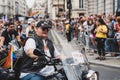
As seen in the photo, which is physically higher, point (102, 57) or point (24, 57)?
point (24, 57)

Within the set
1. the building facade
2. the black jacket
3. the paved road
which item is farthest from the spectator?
the building facade

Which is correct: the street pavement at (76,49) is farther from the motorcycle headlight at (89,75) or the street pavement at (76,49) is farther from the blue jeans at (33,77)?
the blue jeans at (33,77)

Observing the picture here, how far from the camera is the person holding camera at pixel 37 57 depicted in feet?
20.5

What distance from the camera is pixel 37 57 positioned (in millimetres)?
6246

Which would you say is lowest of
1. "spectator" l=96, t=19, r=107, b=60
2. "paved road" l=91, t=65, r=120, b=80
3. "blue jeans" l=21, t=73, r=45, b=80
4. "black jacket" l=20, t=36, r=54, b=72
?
"paved road" l=91, t=65, r=120, b=80

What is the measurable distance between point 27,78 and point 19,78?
0.93ft

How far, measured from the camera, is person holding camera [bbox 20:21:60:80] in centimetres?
625

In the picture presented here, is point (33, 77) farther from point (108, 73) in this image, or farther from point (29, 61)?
point (108, 73)

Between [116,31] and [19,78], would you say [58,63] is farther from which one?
[116,31]

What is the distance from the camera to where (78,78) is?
606 cm

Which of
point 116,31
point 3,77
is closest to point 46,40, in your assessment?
point 3,77

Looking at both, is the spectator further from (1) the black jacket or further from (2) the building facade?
(2) the building facade

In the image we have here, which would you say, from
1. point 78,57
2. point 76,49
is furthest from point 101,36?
point 78,57

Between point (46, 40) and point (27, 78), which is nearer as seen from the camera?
point (27, 78)
